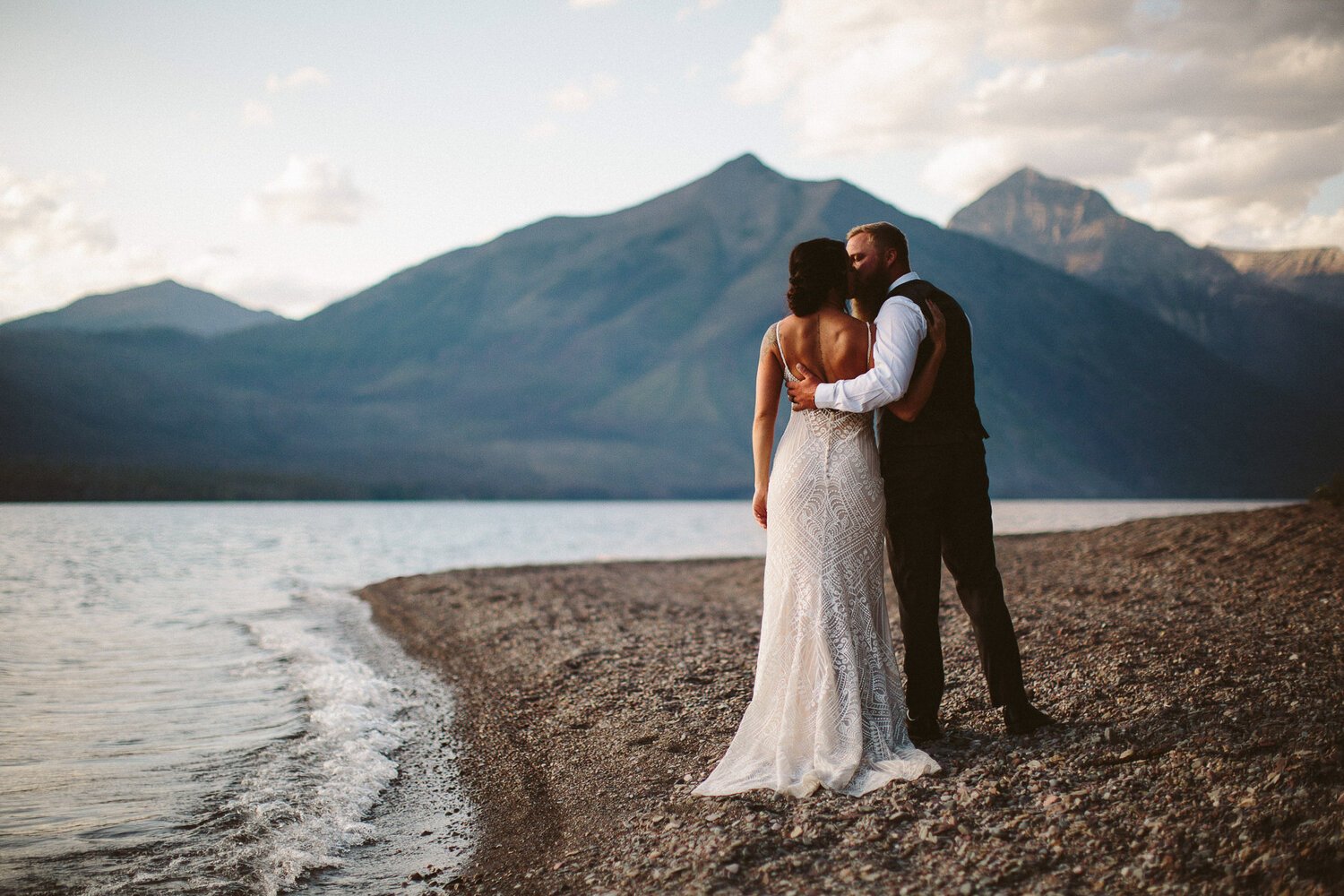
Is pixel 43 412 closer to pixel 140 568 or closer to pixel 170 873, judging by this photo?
pixel 140 568

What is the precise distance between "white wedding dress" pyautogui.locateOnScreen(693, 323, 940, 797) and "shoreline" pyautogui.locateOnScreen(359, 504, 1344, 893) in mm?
225

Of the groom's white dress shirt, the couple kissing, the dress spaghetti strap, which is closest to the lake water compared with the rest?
the couple kissing

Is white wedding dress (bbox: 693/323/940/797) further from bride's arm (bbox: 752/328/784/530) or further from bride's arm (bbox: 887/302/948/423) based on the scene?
bride's arm (bbox: 887/302/948/423)

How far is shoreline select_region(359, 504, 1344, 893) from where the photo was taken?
15.8 feet

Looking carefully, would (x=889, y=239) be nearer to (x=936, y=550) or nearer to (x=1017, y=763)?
(x=936, y=550)

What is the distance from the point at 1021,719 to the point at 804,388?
101 inches

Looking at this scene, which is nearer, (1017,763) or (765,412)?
(1017,763)

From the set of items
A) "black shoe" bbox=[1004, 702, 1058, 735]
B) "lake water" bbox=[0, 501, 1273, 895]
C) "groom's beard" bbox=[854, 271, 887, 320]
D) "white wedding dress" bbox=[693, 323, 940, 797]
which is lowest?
"lake water" bbox=[0, 501, 1273, 895]

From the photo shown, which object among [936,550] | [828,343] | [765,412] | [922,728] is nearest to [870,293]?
[828,343]

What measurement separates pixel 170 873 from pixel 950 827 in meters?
4.98

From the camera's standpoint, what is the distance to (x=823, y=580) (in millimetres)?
5879

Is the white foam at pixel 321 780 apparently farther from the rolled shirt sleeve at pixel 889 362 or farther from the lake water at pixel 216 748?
the rolled shirt sleeve at pixel 889 362

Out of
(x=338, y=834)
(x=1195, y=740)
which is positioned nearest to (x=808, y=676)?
(x=1195, y=740)

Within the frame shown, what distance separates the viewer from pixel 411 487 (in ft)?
562
